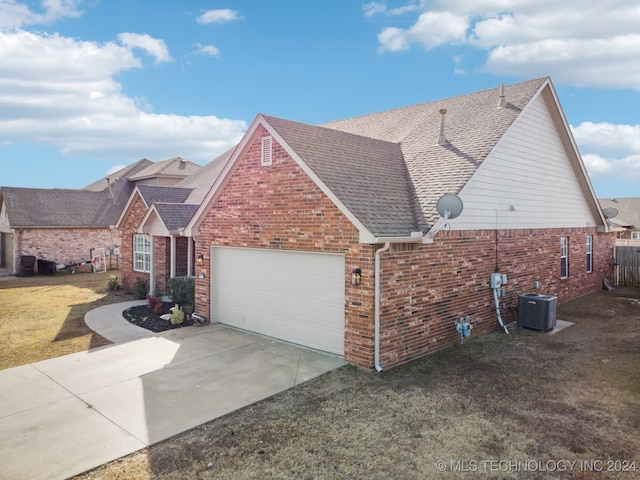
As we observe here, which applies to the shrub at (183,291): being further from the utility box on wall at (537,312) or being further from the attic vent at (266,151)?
the utility box on wall at (537,312)

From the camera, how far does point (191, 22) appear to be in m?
12.1

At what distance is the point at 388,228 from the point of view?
783cm

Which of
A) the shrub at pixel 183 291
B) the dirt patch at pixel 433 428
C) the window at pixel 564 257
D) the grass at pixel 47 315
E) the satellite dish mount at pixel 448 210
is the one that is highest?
the satellite dish mount at pixel 448 210

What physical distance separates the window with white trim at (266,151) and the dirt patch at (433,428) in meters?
4.88

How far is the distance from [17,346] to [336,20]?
12.4m

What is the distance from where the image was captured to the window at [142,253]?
1612 cm

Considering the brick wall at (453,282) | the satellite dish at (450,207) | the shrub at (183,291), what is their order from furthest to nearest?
the shrub at (183,291)
the satellite dish at (450,207)
the brick wall at (453,282)

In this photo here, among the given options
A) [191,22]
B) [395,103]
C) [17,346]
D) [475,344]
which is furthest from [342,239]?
[395,103]

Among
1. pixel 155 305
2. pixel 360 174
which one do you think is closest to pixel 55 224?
pixel 155 305

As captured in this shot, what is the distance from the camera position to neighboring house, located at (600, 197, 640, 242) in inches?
1588

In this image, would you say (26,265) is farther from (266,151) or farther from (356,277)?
(356,277)

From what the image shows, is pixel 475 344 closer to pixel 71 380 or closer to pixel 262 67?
pixel 71 380

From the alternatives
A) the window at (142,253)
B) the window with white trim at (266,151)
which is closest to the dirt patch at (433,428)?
the window with white trim at (266,151)

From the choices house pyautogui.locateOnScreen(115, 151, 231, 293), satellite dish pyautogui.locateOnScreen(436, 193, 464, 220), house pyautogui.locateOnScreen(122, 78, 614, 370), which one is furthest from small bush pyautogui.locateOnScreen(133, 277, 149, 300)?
satellite dish pyautogui.locateOnScreen(436, 193, 464, 220)
